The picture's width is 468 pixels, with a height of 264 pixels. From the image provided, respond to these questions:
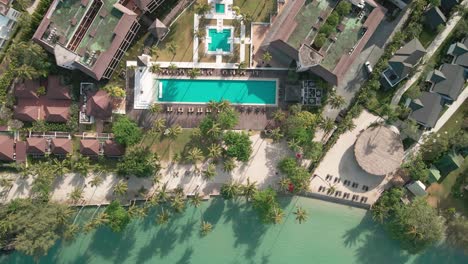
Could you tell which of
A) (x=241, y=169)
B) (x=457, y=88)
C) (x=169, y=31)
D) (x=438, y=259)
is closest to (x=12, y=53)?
(x=169, y=31)

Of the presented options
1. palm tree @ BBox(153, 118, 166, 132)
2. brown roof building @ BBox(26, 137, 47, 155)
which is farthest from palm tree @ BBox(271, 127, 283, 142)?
brown roof building @ BBox(26, 137, 47, 155)

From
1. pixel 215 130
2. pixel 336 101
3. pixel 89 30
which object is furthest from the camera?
pixel 336 101

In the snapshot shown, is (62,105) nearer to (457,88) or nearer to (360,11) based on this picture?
(360,11)

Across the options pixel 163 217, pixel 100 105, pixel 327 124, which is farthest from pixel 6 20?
pixel 327 124

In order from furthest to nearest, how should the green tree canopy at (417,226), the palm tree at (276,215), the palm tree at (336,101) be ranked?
the palm tree at (336,101)
the palm tree at (276,215)
the green tree canopy at (417,226)

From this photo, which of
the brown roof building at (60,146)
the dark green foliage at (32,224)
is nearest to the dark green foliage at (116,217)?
the dark green foliage at (32,224)

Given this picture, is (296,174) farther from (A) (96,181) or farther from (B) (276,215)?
(A) (96,181)

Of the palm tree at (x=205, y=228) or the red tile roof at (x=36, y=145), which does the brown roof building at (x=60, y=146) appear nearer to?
the red tile roof at (x=36, y=145)
